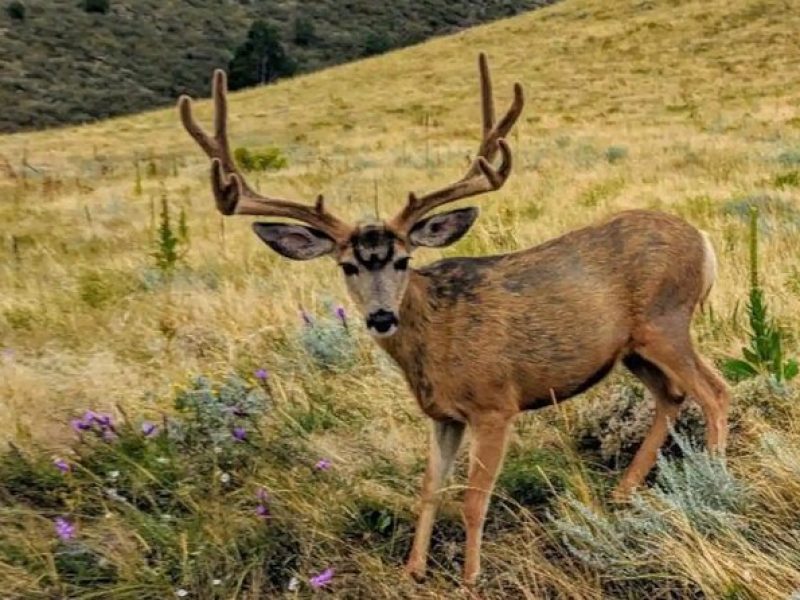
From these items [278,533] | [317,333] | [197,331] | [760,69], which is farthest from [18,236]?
[760,69]

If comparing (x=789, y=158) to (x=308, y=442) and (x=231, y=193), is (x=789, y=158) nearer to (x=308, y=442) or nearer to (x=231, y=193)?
(x=308, y=442)

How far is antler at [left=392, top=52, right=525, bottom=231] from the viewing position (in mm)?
4031

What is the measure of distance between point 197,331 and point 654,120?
19966 mm

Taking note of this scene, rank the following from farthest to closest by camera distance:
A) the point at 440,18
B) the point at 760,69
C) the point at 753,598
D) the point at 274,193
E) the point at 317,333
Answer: the point at 440,18 → the point at 760,69 → the point at 274,193 → the point at 317,333 → the point at 753,598

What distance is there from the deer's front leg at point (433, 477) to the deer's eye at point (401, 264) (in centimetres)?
54

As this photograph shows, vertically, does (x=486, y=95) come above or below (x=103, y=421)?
above

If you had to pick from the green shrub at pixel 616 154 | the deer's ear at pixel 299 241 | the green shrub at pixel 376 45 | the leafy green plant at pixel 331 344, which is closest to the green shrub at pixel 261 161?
the green shrub at pixel 616 154

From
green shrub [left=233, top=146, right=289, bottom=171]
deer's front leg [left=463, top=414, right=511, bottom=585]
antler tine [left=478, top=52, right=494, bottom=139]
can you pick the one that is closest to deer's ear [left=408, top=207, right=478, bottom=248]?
antler tine [left=478, top=52, right=494, bottom=139]

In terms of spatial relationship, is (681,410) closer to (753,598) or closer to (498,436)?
(498,436)

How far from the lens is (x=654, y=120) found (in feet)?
81.0

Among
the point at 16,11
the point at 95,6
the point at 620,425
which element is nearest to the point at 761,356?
the point at 620,425

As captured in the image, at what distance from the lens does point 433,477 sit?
12.7 ft

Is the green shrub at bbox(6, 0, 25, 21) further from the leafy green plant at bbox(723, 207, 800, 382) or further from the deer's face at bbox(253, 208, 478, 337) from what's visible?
the leafy green plant at bbox(723, 207, 800, 382)

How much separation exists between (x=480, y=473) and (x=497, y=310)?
623mm
